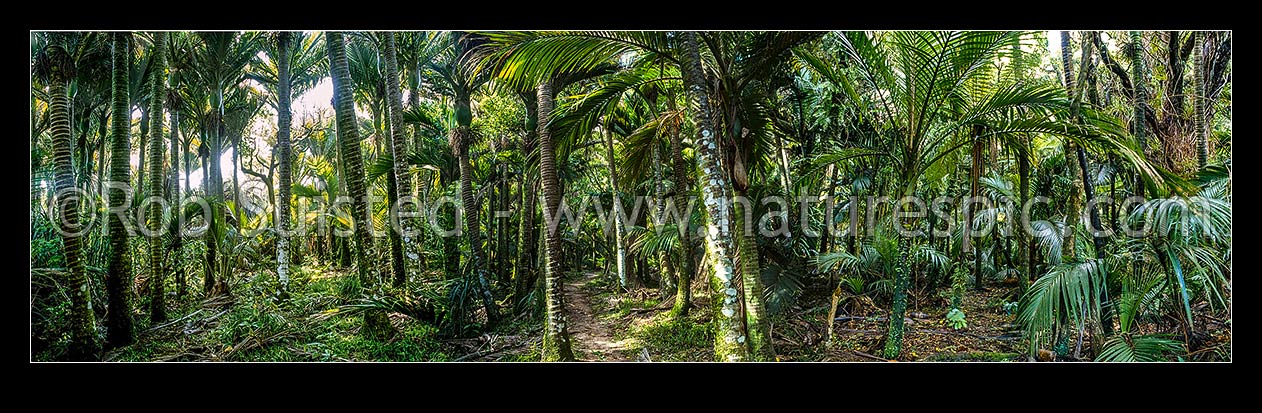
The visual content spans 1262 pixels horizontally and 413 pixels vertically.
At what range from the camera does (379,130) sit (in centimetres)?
978

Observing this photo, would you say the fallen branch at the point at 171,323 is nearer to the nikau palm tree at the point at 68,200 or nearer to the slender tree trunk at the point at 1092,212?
the nikau palm tree at the point at 68,200

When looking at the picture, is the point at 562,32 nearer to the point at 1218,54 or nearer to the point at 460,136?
the point at 460,136

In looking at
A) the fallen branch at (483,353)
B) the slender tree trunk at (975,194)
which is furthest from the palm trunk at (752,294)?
the fallen branch at (483,353)

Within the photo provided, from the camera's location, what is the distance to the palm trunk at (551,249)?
4.18 metres

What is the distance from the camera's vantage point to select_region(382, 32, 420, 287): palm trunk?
579 cm

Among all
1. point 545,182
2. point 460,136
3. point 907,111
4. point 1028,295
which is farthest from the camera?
point 460,136

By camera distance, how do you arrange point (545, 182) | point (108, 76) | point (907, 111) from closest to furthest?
point (907, 111)
point (545, 182)
point (108, 76)

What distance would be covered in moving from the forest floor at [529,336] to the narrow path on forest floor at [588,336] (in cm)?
2

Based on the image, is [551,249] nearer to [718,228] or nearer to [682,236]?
[718,228]

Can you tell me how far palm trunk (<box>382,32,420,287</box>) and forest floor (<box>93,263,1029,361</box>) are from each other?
481 mm

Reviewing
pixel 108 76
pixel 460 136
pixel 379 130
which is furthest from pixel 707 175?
pixel 379 130

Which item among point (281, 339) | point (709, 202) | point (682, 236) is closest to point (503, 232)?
point (281, 339)

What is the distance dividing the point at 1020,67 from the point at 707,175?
2.28 meters

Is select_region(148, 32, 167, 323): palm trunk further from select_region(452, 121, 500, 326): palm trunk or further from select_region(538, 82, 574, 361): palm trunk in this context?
select_region(538, 82, 574, 361): palm trunk
